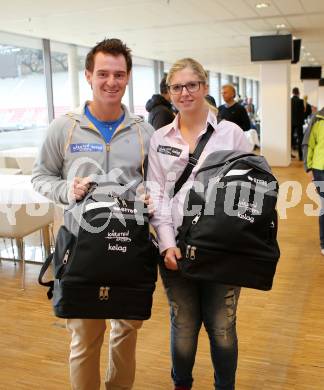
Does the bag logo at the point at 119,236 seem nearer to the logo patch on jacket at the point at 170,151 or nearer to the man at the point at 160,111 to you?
the logo patch on jacket at the point at 170,151

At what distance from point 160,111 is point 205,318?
296 centimetres

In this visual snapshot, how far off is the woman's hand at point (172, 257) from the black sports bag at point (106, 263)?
91 millimetres

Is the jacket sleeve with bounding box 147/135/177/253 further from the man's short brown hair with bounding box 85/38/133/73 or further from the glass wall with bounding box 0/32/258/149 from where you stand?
the glass wall with bounding box 0/32/258/149

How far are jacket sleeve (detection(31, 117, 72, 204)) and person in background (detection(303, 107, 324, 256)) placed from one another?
9.60 feet

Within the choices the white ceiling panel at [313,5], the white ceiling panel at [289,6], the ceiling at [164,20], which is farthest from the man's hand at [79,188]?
the white ceiling panel at [313,5]

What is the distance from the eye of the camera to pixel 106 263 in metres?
1.63

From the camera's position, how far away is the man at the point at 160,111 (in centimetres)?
454

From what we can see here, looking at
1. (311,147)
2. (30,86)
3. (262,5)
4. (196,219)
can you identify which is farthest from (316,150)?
(30,86)

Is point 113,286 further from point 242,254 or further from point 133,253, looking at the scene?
Result: point 242,254

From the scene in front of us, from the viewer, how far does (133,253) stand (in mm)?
1660

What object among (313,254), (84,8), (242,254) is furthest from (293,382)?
(84,8)

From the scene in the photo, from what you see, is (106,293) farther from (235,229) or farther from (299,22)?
(299,22)

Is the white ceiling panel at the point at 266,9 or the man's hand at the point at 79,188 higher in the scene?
the white ceiling panel at the point at 266,9

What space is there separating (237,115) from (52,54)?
20.1 ft
